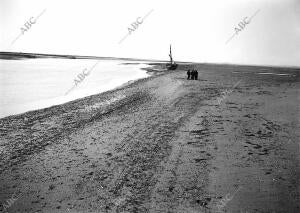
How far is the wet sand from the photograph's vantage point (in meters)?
6.86

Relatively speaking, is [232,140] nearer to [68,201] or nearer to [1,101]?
[68,201]

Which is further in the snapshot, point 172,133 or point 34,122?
point 34,122

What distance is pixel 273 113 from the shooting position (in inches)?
625

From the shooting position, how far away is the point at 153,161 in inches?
359

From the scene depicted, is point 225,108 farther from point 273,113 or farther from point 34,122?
point 34,122

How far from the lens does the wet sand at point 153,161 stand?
686 cm

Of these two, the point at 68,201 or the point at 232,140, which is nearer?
the point at 68,201

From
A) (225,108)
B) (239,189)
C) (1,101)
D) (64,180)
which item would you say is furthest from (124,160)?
(1,101)

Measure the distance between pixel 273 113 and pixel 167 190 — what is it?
1081cm

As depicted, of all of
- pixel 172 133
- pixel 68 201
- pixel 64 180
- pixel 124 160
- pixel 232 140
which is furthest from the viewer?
pixel 172 133

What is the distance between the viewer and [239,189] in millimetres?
7438

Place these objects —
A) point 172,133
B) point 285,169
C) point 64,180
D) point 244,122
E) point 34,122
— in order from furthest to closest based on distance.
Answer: point 34,122
point 244,122
point 172,133
point 285,169
point 64,180

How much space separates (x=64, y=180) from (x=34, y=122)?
7.81m

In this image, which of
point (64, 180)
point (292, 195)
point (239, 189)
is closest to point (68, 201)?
point (64, 180)
